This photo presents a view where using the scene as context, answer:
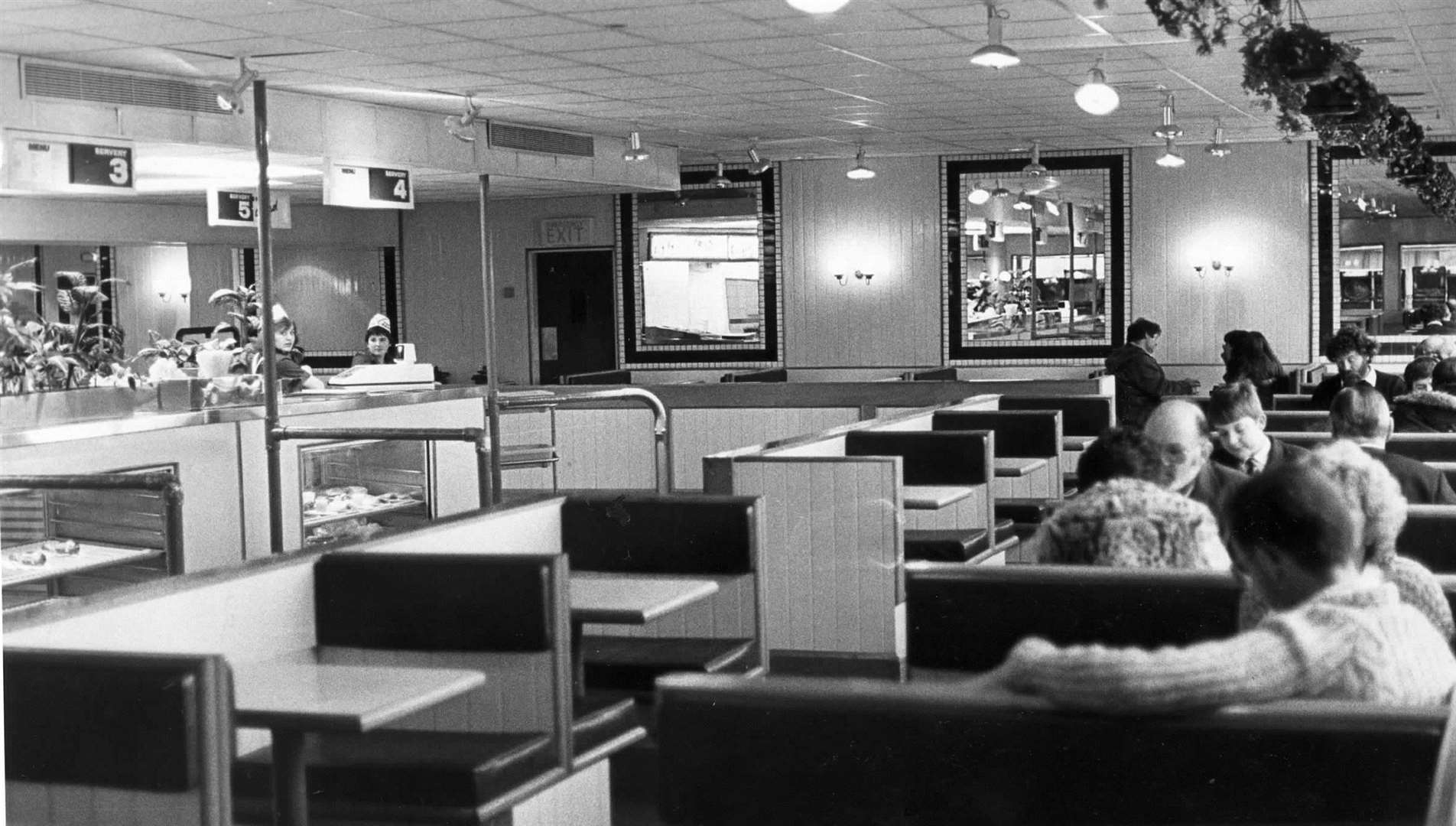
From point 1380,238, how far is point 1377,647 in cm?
2599

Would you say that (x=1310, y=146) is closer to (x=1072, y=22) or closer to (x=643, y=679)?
(x=1072, y=22)

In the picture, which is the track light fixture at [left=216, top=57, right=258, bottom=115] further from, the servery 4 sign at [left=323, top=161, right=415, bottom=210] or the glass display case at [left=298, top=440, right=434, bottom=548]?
the glass display case at [left=298, top=440, right=434, bottom=548]

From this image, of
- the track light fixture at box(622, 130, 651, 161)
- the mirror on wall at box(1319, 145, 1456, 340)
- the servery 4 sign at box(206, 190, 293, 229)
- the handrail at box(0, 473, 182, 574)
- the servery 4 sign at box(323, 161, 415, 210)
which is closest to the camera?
the handrail at box(0, 473, 182, 574)

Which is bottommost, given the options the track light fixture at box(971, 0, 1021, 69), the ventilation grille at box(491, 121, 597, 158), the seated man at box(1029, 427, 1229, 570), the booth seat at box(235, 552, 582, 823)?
the booth seat at box(235, 552, 582, 823)

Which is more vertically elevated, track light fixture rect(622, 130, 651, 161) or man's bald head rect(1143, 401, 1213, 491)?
track light fixture rect(622, 130, 651, 161)

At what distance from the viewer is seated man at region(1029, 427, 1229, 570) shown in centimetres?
413

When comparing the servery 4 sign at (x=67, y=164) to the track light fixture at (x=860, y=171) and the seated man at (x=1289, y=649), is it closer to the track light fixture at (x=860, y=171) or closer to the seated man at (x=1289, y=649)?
the track light fixture at (x=860, y=171)

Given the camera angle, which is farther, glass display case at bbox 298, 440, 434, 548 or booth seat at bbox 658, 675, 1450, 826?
glass display case at bbox 298, 440, 434, 548

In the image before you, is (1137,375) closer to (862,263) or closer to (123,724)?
(862,263)

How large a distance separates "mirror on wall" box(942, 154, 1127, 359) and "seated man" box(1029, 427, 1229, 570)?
12868mm

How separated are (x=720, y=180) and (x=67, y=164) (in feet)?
23.7

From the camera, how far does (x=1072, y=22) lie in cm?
948

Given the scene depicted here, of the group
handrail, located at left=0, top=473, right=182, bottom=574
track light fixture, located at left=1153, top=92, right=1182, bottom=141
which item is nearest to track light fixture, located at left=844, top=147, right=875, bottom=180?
track light fixture, located at left=1153, top=92, right=1182, bottom=141

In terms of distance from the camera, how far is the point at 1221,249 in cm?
1642
